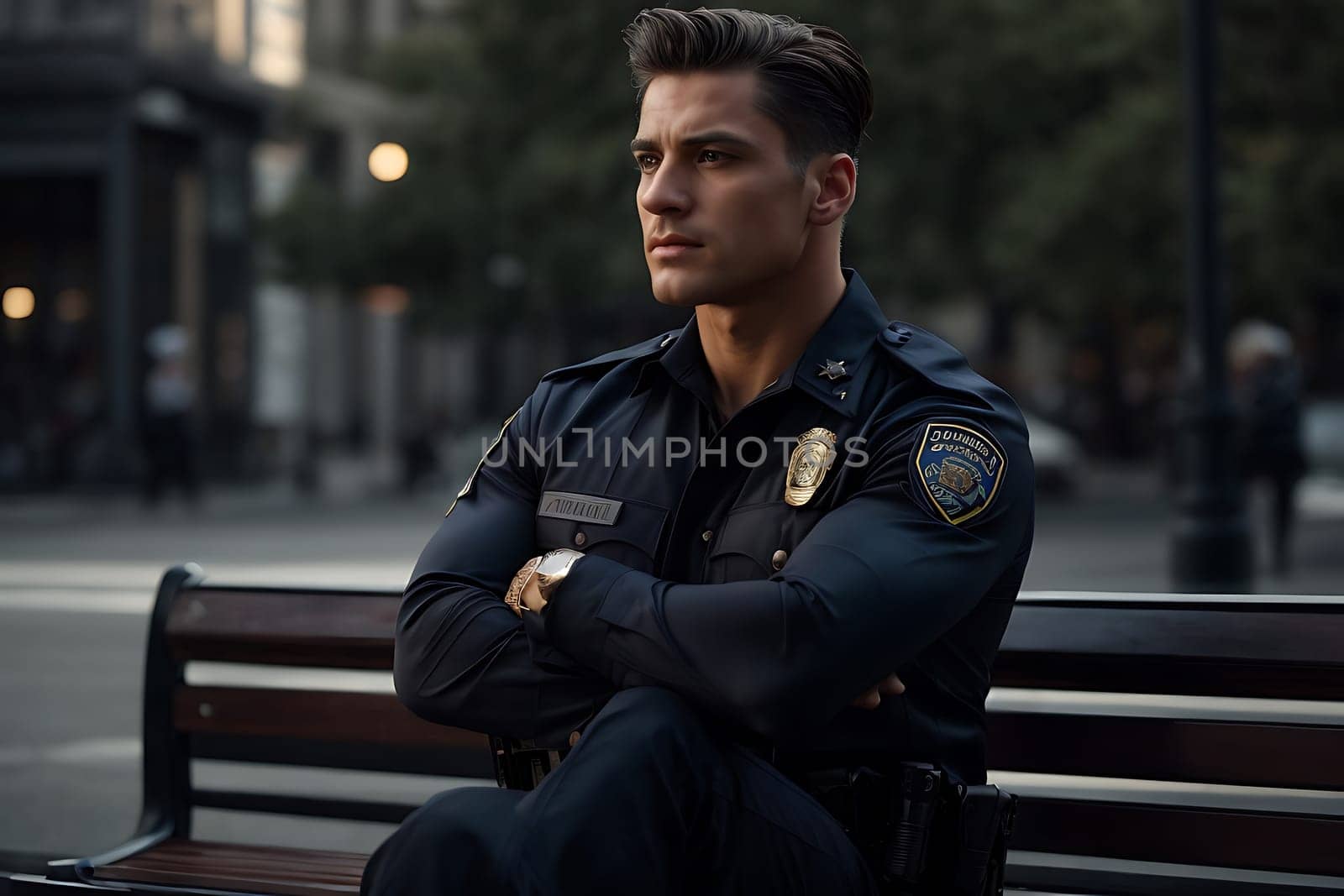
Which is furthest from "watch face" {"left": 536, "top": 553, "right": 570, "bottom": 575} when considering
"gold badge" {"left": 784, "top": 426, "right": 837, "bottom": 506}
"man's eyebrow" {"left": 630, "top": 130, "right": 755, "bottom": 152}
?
"man's eyebrow" {"left": 630, "top": 130, "right": 755, "bottom": 152}

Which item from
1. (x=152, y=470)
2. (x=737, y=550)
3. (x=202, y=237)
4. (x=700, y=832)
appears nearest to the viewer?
(x=700, y=832)

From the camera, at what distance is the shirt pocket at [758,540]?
266 centimetres

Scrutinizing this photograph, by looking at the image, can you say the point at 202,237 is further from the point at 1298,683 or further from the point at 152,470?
the point at 1298,683

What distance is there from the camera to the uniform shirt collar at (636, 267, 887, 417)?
2.76m

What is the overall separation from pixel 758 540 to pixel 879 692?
0.33 metres

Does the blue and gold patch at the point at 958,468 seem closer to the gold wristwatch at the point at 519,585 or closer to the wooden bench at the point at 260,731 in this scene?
the gold wristwatch at the point at 519,585

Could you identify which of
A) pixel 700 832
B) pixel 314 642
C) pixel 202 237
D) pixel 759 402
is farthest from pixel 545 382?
pixel 202 237

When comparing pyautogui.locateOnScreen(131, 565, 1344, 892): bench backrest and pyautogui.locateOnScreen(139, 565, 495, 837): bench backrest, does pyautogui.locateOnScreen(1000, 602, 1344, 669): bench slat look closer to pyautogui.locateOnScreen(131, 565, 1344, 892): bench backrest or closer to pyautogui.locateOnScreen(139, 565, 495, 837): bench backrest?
pyautogui.locateOnScreen(131, 565, 1344, 892): bench backrest

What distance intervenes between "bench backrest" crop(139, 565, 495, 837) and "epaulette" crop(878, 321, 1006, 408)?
1164 millimetres

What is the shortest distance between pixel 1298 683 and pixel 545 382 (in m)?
1.41

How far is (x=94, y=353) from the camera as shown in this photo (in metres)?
23.0

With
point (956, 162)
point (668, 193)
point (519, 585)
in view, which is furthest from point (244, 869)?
point (956, 162)

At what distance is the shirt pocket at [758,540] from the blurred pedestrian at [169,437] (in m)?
18.5

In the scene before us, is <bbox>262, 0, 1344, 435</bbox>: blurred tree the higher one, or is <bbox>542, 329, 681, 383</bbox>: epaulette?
<bbox>262, 0, 1344, 435</bbox>: blurred tree
